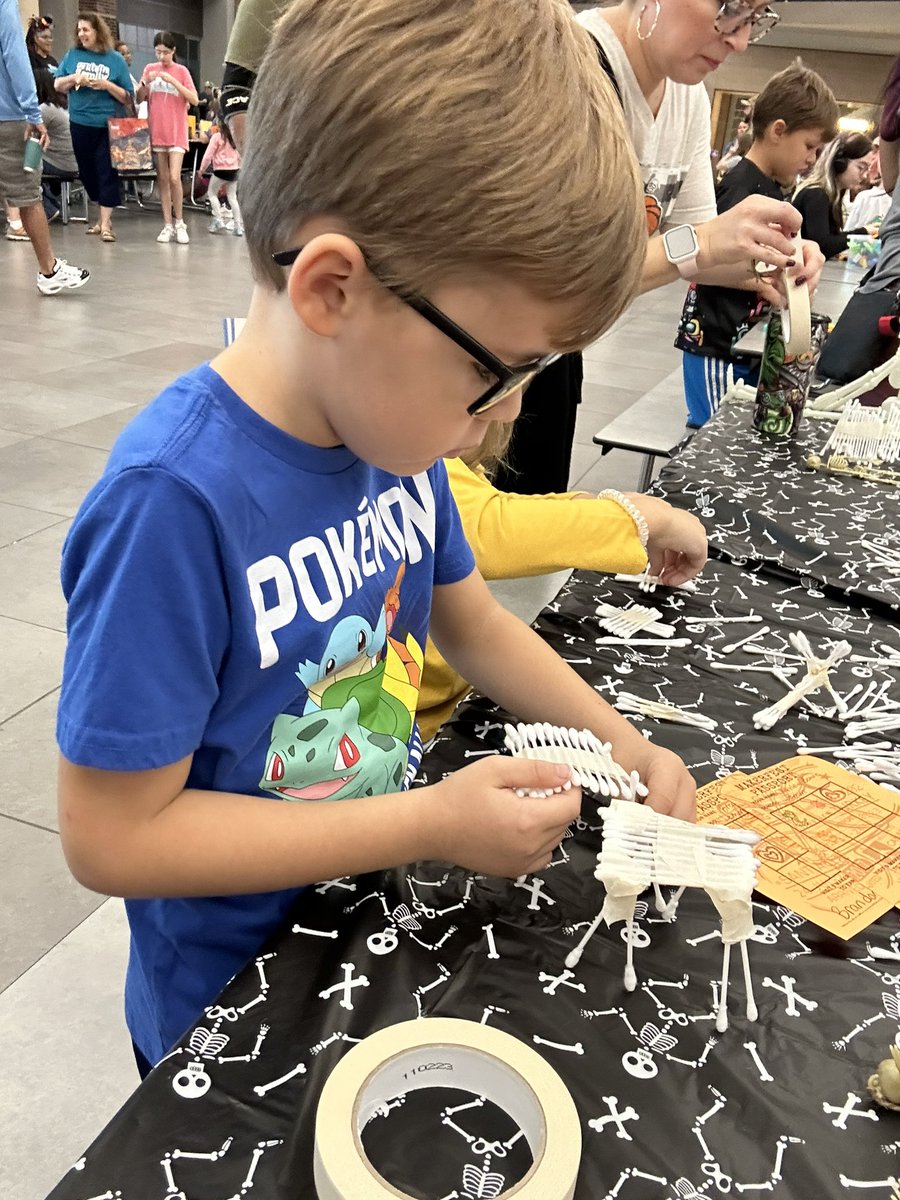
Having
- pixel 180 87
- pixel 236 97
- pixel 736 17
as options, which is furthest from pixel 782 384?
pixel 180 87

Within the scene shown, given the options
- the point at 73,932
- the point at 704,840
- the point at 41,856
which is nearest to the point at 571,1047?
the point at 704,840

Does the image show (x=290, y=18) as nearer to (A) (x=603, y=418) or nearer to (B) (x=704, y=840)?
(B) (x=704, y=840)

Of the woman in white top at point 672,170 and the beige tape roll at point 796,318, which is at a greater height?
the woman in white top at point 672,170

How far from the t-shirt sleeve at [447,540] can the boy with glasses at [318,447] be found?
0.19 metres

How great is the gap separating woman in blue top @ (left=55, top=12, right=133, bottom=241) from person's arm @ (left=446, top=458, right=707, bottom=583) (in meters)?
8.03

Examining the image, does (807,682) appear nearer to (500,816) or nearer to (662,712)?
(662,712)

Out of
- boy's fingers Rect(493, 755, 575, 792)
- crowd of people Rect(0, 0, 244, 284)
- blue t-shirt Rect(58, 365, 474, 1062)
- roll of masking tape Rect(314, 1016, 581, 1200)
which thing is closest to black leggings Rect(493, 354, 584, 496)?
blue t-shirt Rect(58, 365, 474, 1062)

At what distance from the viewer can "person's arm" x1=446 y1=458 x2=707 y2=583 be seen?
131 centimetres

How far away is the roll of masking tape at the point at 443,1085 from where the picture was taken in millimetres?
480

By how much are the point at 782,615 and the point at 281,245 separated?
0.95 meters

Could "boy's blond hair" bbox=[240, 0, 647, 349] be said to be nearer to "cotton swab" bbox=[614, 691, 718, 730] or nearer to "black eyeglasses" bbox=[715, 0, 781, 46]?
"cotton swab" bbox=[614, 691, 718, 730]

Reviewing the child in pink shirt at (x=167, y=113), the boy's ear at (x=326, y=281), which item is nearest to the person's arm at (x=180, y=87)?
the child in pink shirt at (x=167, y=113)

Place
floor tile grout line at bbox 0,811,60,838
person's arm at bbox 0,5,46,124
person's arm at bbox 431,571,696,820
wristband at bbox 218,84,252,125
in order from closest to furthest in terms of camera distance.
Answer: person's arm at bbox 431,571,696,820
floor tile grout line at bbox 0,811,60,838
wristband at bbox 218,84,252,125
person's arm at bbox 0,5,46,124

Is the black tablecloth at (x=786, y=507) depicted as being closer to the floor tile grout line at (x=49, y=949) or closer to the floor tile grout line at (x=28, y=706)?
the floor tile grout line at (x=49, y=949)
